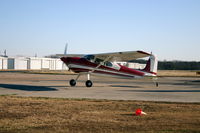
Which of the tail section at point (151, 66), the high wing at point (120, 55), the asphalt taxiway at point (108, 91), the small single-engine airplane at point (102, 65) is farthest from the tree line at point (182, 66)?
the high wing at point (120, 55)

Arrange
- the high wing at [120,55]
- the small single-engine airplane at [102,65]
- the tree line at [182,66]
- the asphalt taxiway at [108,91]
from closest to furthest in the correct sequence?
the asphalt taxiway at [108,91] → the high wing at [120,55] → the small single-engine airplane at [102,65] → the tree line at [182,66]

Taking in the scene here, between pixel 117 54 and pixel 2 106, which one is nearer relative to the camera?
pixel 2 106

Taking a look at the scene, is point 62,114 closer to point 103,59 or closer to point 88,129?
point 88,129

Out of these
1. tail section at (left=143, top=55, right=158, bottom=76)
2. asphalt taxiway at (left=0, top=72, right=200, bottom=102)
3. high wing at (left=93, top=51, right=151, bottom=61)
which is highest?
high wing at (left=93, top=51, right=151, bottom=61)

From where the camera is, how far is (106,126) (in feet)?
23.9

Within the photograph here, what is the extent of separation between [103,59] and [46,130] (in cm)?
1618

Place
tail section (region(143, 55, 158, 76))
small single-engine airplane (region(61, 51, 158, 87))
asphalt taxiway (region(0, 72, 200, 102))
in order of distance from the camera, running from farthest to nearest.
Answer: tail section (region(143, 55, 158, 76)), small single-engine airplane (region(61, 51, 158, 87)), asphalt taxiway (region(0, 72, 200, 102))

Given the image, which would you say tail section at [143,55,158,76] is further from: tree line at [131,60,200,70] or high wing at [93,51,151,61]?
tree line at [131,60,200,70]

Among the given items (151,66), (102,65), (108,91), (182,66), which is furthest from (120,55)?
(182,66)

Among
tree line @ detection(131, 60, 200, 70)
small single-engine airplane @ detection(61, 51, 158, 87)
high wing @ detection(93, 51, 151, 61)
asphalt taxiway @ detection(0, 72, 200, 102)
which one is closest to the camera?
asphalt taxiway @ detection(0, 72, 200, 102)

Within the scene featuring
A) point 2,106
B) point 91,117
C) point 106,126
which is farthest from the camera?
point 2,106

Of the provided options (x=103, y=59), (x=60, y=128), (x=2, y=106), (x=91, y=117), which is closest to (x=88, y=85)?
(x=103, y=59)

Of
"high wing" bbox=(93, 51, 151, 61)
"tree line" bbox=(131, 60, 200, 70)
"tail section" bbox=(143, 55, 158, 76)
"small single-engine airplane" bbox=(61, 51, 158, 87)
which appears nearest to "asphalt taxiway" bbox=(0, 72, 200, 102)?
"small single-engine airplane" bbox=(61, 51, 158, 87)

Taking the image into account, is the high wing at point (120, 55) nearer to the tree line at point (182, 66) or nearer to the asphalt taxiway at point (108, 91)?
the asphalt taxiway at point (108, 91)
